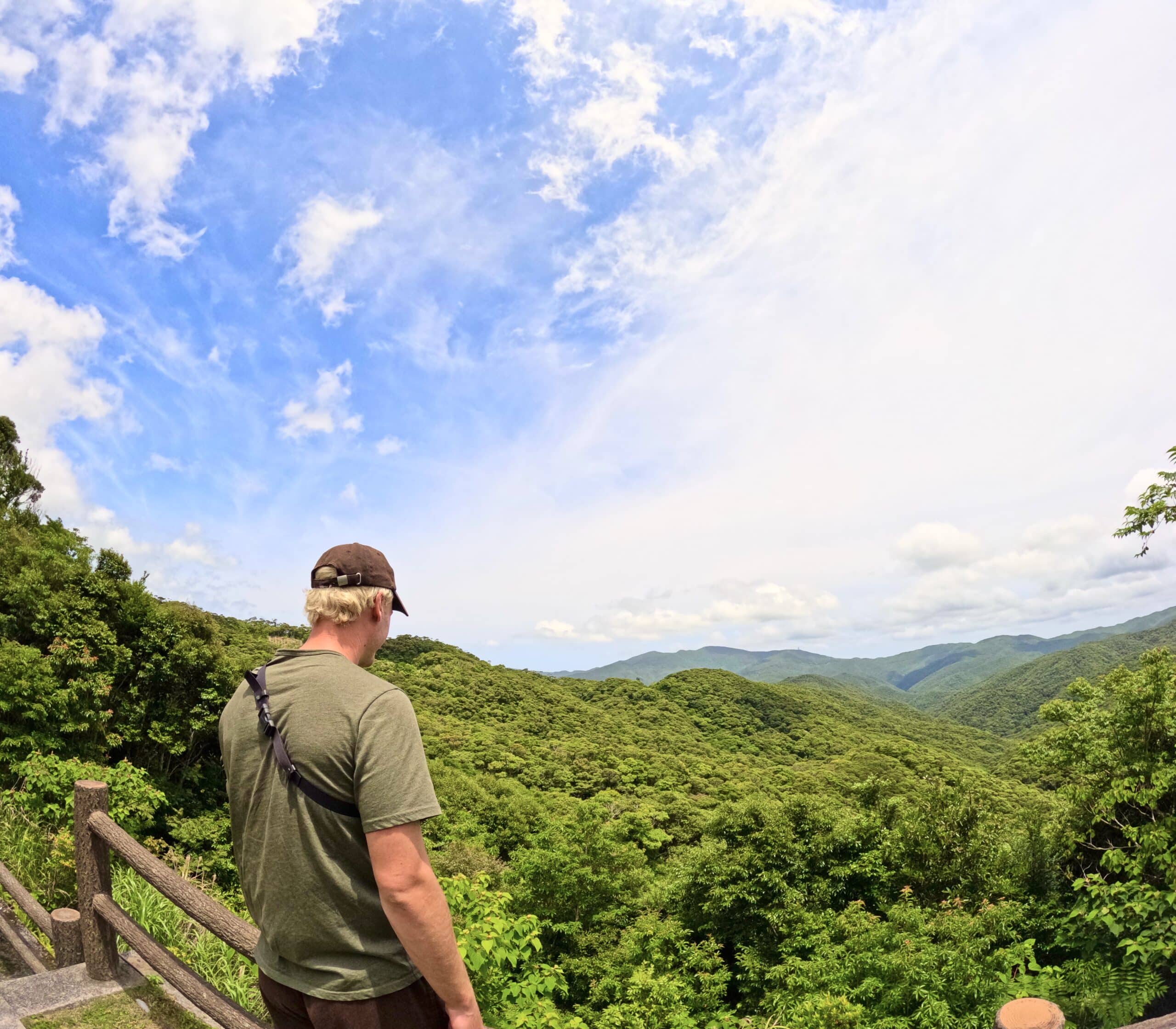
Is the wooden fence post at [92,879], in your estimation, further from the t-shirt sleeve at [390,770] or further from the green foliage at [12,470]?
the green foliage at [12,470]

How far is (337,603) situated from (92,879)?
10.6 ft

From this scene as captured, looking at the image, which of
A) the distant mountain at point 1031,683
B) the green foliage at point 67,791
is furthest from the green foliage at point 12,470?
the distant mountain at point 1031,683

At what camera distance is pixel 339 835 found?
140 cm

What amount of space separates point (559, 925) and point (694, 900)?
3.59 meters

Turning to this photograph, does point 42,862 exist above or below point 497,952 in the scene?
above

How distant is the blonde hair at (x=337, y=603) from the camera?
155cm

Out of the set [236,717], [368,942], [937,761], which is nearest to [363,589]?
[236,717]

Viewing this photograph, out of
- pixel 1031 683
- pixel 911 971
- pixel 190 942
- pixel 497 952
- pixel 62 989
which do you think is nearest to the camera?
pixel 62 989

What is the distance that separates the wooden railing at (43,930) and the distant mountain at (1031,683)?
135833 mm

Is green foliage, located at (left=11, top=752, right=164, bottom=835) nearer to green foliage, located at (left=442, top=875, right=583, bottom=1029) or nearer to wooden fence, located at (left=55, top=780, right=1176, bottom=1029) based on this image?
wooden fence, located at (left=55, top=780, right=1176, bottom=1029)

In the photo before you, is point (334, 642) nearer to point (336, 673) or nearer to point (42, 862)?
point (336, 673)

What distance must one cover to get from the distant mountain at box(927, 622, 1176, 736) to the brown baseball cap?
448 ft

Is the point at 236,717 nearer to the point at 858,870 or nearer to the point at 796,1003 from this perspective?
the point at 796,1003

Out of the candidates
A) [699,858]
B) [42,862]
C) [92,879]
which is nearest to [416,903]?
[92,879]
